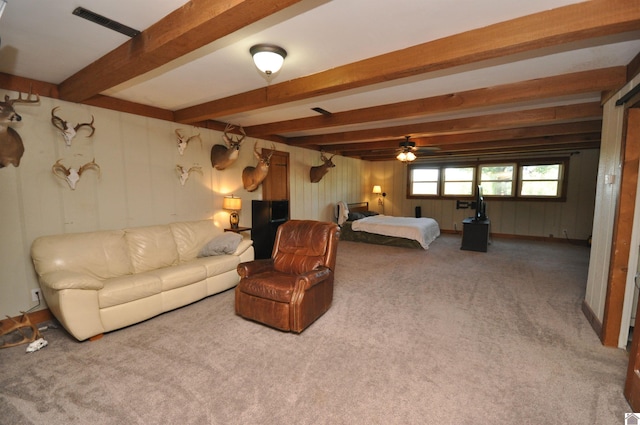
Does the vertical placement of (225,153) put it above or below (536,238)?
above

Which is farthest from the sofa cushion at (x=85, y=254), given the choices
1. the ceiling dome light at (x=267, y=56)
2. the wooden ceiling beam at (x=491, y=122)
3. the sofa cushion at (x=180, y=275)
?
the wooden ceiling beam at (x=491, y=122)

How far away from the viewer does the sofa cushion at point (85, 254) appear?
279 cm

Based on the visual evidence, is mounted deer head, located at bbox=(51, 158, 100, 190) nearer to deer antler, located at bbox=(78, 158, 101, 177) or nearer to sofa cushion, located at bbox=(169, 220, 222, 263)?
deer antler, located at bbox=(78, 158, 101, 177)

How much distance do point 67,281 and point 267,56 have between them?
8.58 feet

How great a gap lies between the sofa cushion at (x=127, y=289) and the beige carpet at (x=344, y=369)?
0.34m

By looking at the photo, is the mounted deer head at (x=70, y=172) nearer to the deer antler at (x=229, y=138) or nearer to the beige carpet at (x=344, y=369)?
the beige carpet at (x=344, y=369)

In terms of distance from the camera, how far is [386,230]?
6754mm

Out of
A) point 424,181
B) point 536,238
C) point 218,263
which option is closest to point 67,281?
point 218,263

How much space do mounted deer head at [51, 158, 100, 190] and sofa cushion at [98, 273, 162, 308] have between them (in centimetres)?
124

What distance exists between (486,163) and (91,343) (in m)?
9.30

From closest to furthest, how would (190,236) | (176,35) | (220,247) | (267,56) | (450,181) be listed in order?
(176,35), (267,56), (220,247), (190,236), (450,181)

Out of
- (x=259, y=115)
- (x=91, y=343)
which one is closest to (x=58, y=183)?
(x=91, y=343)

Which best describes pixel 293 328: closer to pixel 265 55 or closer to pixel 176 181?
pixel 265 55

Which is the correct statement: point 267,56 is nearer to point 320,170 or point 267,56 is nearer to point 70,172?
Result: point 70,172
